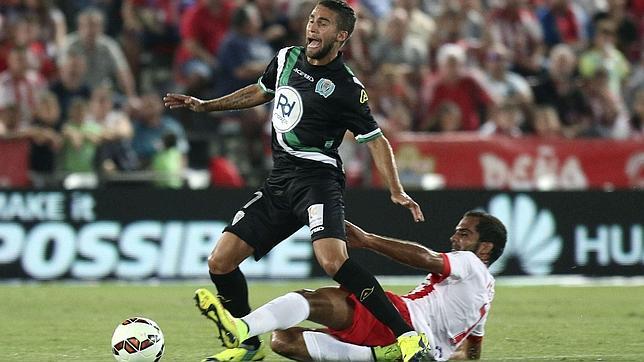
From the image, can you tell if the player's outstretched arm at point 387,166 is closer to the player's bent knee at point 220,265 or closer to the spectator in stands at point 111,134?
the player's bent knee at point 220,265

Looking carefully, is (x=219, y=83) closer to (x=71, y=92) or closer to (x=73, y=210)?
(x=71, y=92)

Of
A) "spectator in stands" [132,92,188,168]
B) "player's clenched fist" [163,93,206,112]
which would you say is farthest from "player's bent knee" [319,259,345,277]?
"spectator in stands" [132,92,188,168]

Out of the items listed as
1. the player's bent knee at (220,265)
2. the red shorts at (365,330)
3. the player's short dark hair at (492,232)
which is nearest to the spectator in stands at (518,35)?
the player's short dark hair at (492,232)

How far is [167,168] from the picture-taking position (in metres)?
Result: 15.4

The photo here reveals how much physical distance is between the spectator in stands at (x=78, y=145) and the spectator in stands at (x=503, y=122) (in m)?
4.95

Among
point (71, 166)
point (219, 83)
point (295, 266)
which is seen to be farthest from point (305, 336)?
point (219, 83)

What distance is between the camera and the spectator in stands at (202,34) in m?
16.7

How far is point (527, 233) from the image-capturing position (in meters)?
14.9

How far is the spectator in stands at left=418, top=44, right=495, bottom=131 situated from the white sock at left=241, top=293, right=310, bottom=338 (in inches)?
359

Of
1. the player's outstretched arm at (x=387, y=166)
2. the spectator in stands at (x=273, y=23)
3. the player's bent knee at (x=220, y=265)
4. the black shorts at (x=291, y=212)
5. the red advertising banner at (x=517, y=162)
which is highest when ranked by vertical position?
the spectator in stands at (x=273, y=23)

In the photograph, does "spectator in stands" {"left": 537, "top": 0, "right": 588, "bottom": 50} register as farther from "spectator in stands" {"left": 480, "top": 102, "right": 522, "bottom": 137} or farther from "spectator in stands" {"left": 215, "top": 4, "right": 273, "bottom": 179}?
"spectator in stands" {"left": 215, "top": 4, "right": 273, "bottom": 179}

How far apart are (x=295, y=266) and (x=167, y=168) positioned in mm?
2142

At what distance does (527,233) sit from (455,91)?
2625 mm

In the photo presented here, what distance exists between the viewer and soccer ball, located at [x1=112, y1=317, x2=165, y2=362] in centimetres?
764
